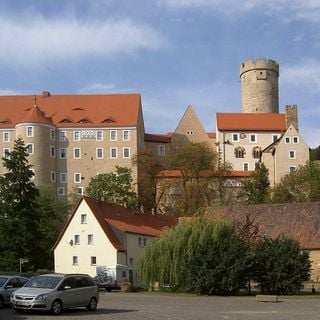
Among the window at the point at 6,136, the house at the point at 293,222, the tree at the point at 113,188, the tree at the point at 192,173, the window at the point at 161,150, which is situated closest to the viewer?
the house at the point at 293,222

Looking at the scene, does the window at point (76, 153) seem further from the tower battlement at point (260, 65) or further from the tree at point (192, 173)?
the tower battlement at point (260, 65)

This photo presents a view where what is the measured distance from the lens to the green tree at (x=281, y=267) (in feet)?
157

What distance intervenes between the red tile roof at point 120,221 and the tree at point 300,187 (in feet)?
86.0

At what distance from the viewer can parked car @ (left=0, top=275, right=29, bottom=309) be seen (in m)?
31.1

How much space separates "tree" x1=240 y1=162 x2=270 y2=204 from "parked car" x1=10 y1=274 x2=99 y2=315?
73.9 m

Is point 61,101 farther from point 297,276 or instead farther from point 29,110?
point 297,276

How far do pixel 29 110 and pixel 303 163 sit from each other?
48.4 meters

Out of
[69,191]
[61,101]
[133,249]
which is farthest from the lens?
[61,101]

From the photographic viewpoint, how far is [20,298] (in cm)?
2712

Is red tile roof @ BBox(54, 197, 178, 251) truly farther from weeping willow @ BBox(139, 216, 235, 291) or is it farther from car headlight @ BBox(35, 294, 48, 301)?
car headlight @ BBox(35, 294, 48, 301)

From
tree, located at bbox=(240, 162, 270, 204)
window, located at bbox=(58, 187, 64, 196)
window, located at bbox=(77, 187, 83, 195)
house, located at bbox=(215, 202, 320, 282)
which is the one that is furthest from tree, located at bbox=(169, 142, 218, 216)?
house, located at bbox=(215, 202, 320, 282)

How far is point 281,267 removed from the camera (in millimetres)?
47875

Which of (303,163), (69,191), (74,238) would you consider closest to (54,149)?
(69,191)

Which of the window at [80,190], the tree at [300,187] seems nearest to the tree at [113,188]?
the window at [80,190]
